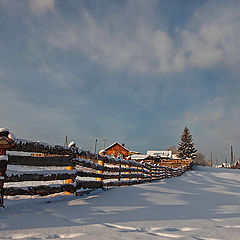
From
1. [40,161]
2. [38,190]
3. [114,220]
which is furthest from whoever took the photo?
[40,161]

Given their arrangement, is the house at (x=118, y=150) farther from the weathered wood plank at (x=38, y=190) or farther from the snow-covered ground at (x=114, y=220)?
the snow-covered ground at (x=114, y=220)

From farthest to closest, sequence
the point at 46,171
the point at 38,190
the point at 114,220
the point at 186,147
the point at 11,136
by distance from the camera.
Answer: the point at 186,147
the point at 46,171
the point at 38,190
the point at 11,136
the point at 114,220

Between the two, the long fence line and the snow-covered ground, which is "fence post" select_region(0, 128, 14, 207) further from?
the snow-covered ground

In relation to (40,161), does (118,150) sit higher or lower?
higher

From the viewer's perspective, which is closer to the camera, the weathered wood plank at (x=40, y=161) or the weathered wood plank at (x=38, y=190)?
the weathered wood plank at (x=38, y=190)

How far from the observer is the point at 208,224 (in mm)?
3738

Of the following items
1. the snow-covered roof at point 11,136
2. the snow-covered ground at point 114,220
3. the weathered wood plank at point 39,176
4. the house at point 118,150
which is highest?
the house at point 118,150

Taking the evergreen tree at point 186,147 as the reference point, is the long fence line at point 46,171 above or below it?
below

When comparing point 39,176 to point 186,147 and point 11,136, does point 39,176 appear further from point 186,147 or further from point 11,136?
point 186,147

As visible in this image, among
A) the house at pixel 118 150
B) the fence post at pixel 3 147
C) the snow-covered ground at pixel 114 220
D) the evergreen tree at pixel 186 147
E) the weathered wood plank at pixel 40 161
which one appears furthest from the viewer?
the evergreen tree at pixel 186 147

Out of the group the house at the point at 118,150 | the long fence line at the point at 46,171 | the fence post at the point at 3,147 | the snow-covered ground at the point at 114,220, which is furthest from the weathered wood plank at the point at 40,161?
the house at the point at 118,150

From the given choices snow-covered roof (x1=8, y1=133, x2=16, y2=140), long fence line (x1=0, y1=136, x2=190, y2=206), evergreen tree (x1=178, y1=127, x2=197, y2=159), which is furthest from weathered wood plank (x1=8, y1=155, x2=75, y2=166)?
evergreen tree (x1=178, y1=127, x2=197, y2=159)

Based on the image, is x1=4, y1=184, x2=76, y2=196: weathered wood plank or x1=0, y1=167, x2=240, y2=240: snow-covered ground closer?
x1=0, y1=167, x2=240, y2=240: snow-covered ground

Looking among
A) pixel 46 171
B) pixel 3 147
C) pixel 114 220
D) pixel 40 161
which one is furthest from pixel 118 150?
pixel 114 220
